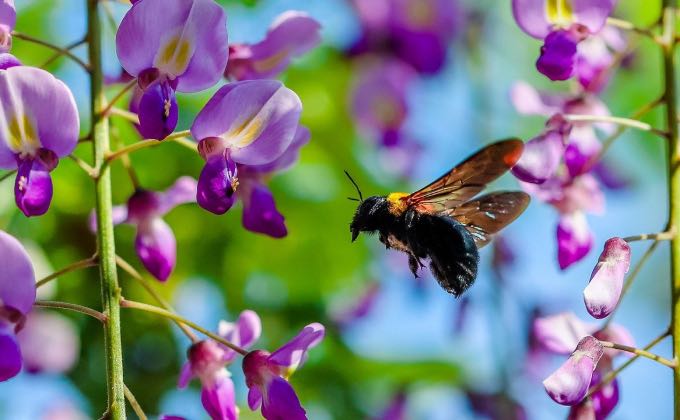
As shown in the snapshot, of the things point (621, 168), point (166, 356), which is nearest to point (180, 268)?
point (166, 356)

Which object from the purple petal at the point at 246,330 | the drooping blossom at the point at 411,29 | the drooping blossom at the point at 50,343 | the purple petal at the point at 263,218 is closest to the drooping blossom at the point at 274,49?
the purple petal at the point at 263,218

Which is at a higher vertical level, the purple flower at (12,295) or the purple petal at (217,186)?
the purple petal at (217,186)

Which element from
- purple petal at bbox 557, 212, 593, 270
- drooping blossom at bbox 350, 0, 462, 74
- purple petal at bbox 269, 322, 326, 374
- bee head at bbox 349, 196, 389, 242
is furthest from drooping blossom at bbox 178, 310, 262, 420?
drooping blossom at bbox 350, 0, 462, 74

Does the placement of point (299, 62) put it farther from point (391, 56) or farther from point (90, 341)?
point (90, 341)

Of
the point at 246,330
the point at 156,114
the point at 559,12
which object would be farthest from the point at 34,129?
the point at 559,12

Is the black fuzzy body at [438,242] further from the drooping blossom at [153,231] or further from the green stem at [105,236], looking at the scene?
the green stem at [105,236]

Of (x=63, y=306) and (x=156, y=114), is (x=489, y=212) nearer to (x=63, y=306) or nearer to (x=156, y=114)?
(x=156, y=114)
